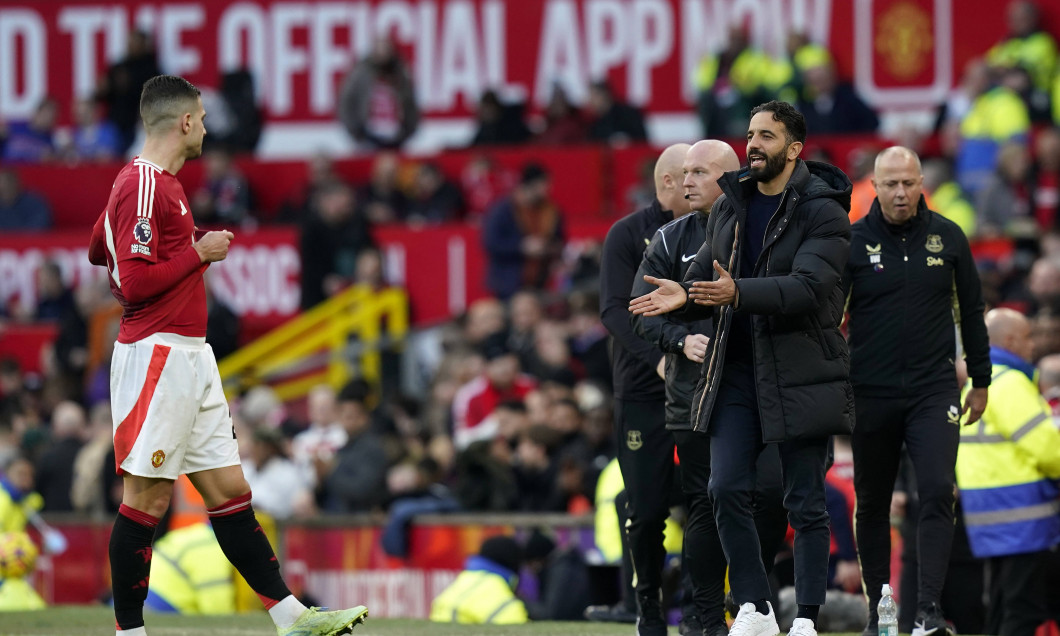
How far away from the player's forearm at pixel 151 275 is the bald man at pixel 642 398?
220cm

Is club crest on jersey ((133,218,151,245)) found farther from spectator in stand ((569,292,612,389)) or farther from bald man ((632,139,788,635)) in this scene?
spectator in stand ((569,292,612,389))

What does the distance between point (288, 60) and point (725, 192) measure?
52.2 ft

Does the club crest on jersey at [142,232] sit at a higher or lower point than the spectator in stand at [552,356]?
higher

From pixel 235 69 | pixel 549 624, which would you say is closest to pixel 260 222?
pixel 235 69

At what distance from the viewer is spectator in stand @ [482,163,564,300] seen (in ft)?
56.2

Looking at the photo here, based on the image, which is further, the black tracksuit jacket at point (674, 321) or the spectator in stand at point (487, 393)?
the spectator in stand at point (487, 393)

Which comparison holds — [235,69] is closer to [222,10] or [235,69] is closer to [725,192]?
[222,10]

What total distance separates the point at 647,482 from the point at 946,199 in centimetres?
789

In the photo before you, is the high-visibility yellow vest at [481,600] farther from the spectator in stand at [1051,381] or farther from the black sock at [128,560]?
the black sock at [128,560]

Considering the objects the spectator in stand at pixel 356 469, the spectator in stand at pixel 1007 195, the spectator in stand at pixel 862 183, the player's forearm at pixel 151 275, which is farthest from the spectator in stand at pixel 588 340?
the player's forearm at pixel 151 275

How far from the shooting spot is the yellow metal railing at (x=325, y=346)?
1745 cm

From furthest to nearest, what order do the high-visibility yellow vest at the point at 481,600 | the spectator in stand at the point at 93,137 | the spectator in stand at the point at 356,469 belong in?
the spectator in stand at the point at 93,137
the spectator in stand at the point at 356,469
the high-visibility yellow vest at the point at 481,600

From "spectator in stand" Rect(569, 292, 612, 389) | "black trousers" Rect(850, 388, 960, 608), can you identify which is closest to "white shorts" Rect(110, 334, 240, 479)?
"black trousers" Rect(850, 388, 960, 608)

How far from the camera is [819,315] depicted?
696cm
